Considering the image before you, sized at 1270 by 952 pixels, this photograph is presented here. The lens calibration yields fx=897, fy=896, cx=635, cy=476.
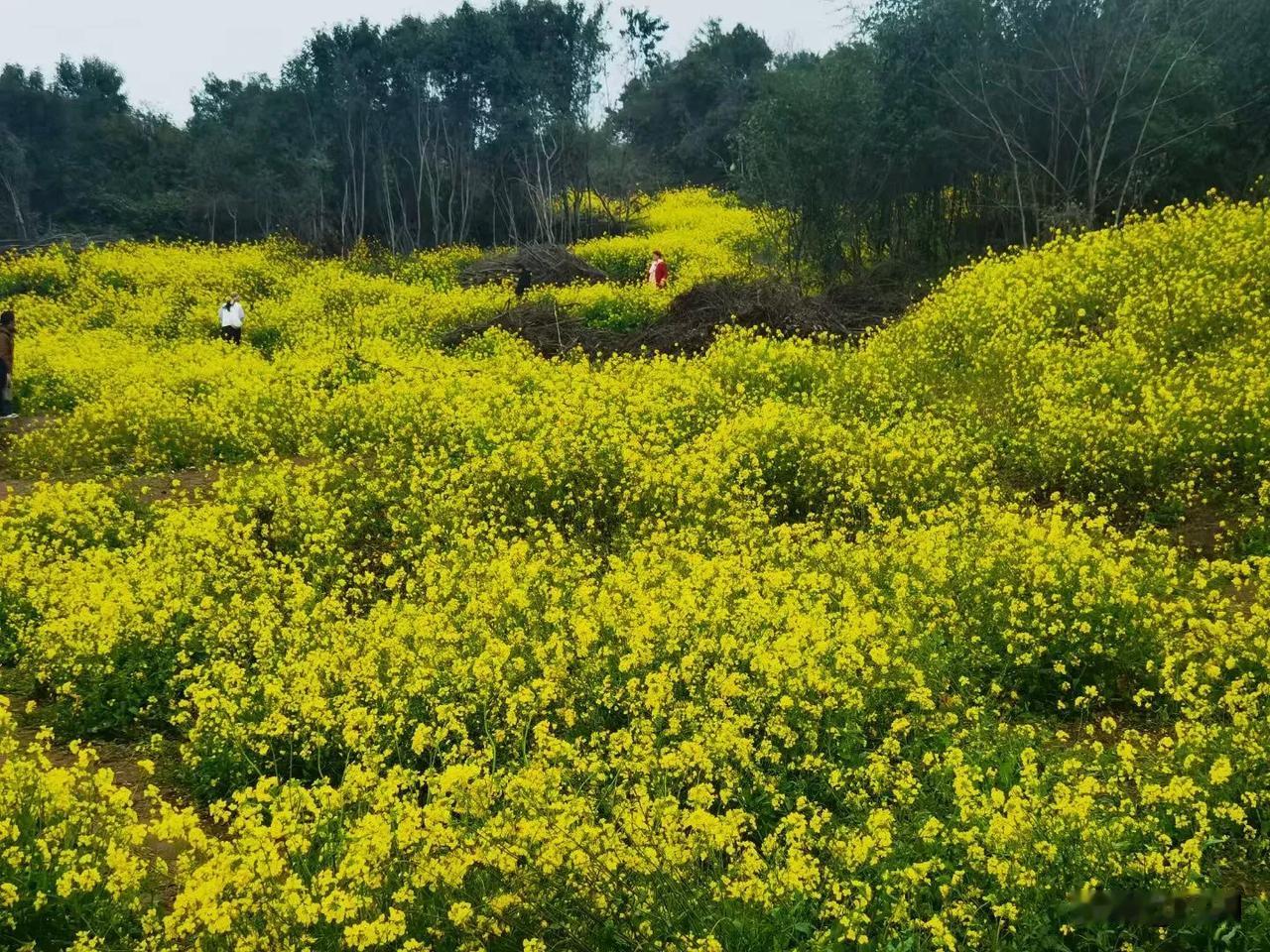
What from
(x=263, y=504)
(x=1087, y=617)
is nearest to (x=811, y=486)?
(x=1087, y=617)

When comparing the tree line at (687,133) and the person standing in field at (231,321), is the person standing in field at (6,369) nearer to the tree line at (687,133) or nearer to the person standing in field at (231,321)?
the person standing in field at (231,321)

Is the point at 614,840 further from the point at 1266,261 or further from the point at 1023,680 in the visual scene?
the point at 1266,261

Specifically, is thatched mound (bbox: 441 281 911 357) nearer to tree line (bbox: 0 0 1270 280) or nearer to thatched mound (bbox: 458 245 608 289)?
tree line (bbox: 0 0 1270 280)

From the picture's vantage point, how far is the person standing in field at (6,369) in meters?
13.3

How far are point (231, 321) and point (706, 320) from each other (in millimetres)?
9432

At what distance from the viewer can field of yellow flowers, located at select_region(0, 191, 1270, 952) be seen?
10.1 feet

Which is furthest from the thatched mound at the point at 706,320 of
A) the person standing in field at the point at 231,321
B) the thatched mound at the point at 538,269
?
the thatched mound at the point at 538,269

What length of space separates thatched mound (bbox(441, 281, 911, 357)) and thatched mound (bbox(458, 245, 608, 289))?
5.97 meters

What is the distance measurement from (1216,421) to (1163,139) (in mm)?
10627

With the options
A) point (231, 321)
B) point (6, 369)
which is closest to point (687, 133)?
point (231, 321)

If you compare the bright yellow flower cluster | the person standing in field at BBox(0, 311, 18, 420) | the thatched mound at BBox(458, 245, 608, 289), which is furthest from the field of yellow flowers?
the thatched mound at BBox(458, 245, 608, 289)

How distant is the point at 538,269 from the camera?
2334cm

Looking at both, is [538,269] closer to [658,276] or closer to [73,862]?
[658,276]

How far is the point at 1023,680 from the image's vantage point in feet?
15.6
